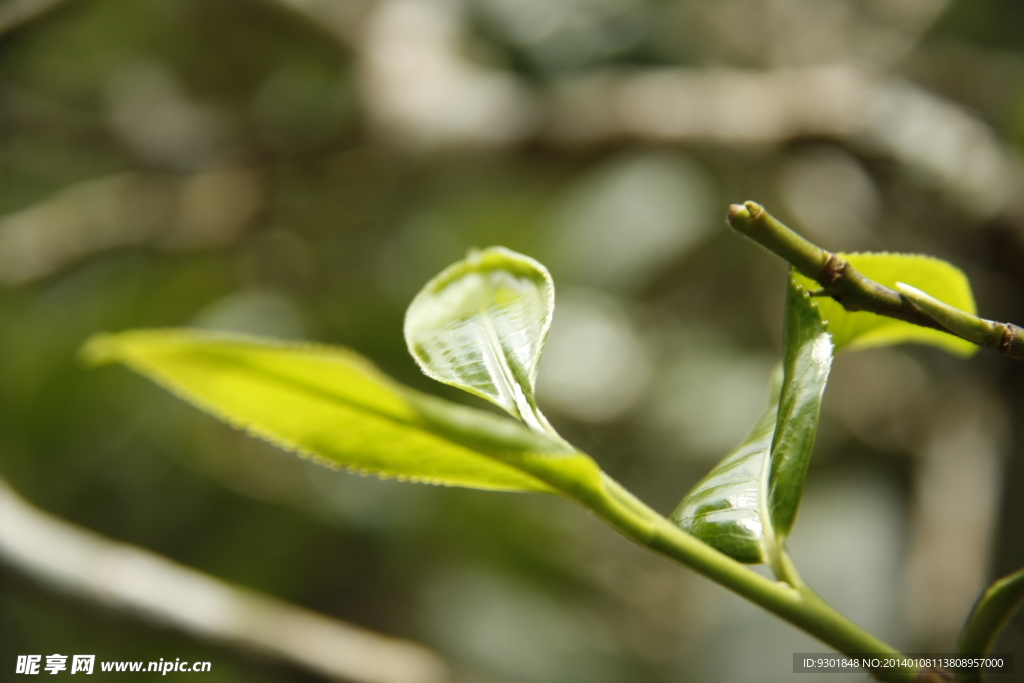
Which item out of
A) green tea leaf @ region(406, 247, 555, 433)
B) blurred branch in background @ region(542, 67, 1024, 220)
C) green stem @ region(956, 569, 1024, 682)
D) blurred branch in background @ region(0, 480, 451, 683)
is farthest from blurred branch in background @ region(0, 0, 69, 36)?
green stem @ region(956, 569, 1024, 682)

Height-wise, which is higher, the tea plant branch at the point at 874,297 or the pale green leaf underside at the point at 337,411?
the tea plant branch at the point at 874,297

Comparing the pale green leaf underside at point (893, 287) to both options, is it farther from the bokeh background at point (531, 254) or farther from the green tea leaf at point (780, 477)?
the bokeh background at point (531, 254)

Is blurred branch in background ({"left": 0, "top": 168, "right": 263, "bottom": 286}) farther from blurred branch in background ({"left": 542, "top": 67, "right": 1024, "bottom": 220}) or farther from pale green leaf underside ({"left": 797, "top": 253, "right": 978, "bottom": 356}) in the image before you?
pale green leaf underside ({"left": 797, "top": 253, "right": 978, "bottom": 356})

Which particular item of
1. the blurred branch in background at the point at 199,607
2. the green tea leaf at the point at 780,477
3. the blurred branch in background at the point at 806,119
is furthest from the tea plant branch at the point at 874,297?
the blurred branch in background at the point at 806,119

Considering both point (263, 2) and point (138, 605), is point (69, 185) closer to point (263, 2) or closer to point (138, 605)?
point (263, 2)

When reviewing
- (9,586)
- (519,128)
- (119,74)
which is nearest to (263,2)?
(119,74)

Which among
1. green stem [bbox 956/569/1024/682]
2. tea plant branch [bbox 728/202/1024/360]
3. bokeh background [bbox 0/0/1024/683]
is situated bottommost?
green stem [bbox 956/569/1024/682]

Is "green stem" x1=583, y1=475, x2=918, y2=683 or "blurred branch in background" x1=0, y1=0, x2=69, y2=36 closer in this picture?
"green stem" x1=583, y1=475, x2=918, y2=683
